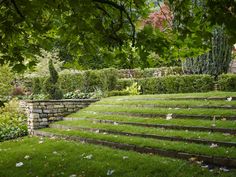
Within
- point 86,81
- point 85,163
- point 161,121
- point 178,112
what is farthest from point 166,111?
point 86,81

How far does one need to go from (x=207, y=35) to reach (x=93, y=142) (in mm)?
6417

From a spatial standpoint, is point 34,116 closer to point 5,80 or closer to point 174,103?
point 174,103

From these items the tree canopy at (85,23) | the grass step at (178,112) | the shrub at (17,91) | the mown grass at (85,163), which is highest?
the tree canopy at (85,23)

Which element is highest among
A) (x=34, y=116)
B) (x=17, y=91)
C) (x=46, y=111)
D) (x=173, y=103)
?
(x=17, y=91)

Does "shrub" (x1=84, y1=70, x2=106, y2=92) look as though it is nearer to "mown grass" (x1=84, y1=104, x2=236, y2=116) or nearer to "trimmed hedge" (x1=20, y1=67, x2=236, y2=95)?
"trimmed hedge" (x1=20, y1=67, x2=236, y2=95)

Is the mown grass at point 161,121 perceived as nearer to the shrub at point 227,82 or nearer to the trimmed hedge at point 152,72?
the shrub at point 227,82

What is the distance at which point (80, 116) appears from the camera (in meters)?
14.6

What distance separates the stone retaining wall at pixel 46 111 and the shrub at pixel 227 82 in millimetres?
6345

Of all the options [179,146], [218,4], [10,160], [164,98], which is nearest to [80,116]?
[164,98]

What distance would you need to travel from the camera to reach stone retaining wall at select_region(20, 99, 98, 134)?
14.3 meters

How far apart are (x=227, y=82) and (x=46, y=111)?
773cm

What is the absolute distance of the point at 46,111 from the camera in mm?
14797

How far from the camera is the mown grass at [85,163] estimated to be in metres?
7.24

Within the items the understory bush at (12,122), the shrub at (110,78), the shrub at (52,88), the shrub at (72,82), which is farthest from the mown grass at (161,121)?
the shrub at (72,82)
